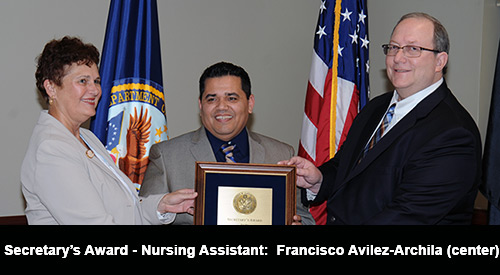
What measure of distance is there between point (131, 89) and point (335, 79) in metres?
1.70

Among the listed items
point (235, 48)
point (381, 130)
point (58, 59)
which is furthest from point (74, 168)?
point (235, 48)

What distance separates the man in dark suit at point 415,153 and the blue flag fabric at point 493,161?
0.82 metres

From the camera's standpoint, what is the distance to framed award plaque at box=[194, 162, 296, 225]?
2.79m

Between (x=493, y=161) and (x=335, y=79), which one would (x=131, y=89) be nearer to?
(x=335, y=79)

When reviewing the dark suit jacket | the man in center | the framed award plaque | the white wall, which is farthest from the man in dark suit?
the white wall

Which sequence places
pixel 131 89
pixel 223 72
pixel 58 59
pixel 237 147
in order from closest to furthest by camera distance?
pixel 58 59 → pixel 223 72 → pixel 237 147 → pixel 131 89

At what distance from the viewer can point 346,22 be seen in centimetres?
473

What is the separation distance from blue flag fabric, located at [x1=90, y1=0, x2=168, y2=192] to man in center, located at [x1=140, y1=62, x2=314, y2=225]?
3.21 feet

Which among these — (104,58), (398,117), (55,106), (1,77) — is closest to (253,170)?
(398,117)

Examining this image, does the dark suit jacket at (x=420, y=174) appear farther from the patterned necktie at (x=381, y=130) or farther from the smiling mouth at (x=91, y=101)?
the smiling mouth at (x=91, y=101)

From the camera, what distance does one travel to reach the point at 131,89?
4254mm

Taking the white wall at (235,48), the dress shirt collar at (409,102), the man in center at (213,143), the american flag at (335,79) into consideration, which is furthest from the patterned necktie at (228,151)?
the white wall at (235,48)

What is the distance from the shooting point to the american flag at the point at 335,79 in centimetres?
466

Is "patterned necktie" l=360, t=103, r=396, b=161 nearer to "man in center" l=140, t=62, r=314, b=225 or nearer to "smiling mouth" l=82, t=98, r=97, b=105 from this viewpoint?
"man in center" l=140, t=62, r=314, b=225
